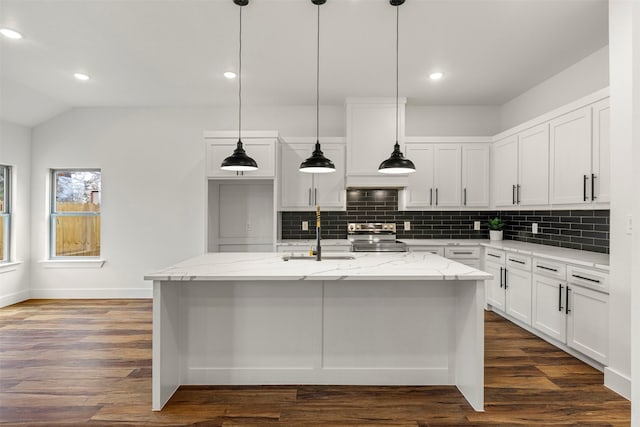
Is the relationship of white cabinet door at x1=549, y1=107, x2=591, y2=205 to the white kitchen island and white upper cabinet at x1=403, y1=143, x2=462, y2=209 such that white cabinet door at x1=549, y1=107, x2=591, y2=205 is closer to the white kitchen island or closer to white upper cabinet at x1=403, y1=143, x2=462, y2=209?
white upper cabinet at x1=403, y1=143, x2=462, y2=209

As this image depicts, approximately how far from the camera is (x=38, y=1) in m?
2.67

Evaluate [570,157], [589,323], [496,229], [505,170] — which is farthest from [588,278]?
[496,229]

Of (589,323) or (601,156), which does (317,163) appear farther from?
(589,323)

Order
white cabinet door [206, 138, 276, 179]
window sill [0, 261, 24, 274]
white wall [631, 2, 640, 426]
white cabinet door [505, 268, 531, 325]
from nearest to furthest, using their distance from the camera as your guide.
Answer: white wall [631, 2, 640, 426], white cabinet door [505, 268, 531, 325], white cabinet door [206, 138, 276, 179], window sill [0, 261, 24, 274]

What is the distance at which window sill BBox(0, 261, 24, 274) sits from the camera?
15.6 feet

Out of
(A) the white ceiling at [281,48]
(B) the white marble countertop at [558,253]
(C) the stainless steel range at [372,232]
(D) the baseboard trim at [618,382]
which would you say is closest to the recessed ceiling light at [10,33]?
(A) the white ceiling at [281,48]

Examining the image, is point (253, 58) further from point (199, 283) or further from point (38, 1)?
point (199, 283)

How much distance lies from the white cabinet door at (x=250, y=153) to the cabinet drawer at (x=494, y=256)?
2901 millimetres

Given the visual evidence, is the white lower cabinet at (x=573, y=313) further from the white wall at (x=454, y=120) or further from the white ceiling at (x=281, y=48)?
the white wall at (x=454, y=120)

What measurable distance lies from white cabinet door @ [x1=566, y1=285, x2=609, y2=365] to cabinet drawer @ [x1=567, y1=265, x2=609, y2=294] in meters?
0.04

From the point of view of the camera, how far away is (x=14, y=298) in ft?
16.3

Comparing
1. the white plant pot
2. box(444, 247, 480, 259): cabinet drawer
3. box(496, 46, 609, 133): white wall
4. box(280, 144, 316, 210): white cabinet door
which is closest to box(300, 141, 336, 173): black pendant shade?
box(280, 144, 316, 210): white cabinet door

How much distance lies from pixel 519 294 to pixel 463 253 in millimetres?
941

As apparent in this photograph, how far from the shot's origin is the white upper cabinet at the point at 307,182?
482 centimetres
